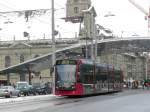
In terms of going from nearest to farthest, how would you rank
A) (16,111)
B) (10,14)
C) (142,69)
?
(16,111), (10,14), (142,69)

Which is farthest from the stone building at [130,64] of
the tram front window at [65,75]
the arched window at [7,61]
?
the tram front window at [65,75]

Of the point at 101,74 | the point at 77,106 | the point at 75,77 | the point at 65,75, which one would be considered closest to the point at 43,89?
the point at 101,74

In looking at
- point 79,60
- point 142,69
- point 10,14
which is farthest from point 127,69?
point 79,60

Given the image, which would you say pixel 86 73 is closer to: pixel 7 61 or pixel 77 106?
pixel 77 106

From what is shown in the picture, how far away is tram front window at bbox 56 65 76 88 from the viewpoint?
4181 cm

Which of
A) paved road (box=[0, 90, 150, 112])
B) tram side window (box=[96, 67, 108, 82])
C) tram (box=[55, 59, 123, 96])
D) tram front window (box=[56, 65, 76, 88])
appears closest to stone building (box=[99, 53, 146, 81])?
tram side window (box=[96, 67, 108, 82])

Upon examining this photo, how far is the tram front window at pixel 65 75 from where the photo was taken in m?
41.8

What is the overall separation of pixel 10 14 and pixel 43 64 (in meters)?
24.1

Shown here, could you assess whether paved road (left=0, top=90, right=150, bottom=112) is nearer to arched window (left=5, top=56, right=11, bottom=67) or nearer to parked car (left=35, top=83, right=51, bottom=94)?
parked car (left=35, top=83, right=51, bottom=94)

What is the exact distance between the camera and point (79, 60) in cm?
4269

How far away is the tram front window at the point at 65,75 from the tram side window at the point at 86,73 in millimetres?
929

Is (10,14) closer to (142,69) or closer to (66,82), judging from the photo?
(66,82)

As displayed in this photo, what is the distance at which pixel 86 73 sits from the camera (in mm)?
44344

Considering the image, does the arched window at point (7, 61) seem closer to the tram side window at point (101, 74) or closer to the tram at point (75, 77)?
the tram side window at point (101, 74)
